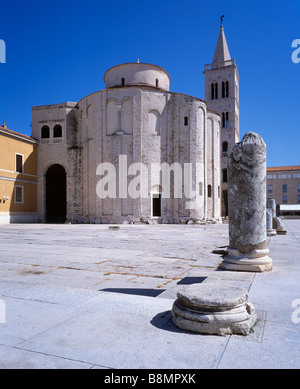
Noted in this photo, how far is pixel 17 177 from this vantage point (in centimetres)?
2770

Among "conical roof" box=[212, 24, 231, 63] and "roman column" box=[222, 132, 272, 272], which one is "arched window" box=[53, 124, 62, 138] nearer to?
"conical roof" box=[212, 24, 231, 63]

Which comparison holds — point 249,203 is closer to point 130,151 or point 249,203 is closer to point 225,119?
point 130,151

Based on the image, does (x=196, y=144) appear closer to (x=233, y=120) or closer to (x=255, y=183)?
(x=233, y=120)

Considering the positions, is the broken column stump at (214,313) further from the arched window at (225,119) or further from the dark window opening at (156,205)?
the arched window at (225,119)

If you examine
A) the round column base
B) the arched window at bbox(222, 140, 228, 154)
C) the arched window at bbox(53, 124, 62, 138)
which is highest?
the arched window at bbox(222, 140, 228, 154)

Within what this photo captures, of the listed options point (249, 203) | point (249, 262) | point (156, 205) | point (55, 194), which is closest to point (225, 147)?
point (156, 205)

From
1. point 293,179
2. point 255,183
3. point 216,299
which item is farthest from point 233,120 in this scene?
point 216,299

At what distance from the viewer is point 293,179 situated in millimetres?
64688

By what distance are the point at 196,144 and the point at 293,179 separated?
44.0m

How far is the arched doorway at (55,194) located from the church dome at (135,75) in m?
10.3

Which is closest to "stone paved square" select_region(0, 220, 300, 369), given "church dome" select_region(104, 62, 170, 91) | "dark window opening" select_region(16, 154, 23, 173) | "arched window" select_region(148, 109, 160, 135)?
"arched window" select_region(148, 109, 160, 135)

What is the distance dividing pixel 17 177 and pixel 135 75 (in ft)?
46.8

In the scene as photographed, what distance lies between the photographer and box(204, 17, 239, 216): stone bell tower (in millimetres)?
44156

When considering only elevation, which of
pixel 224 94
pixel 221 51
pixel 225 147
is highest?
pixel 221 51
